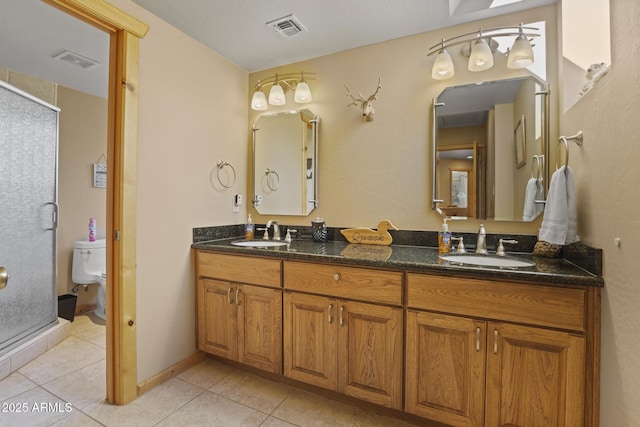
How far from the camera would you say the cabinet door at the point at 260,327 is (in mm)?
1819

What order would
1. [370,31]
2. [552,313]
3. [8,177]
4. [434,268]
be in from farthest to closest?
[8,177] < [370,31] < [434,268] < [552,313]

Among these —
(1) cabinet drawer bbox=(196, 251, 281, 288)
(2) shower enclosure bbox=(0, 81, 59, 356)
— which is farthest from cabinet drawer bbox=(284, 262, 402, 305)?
(2) shower enclosure bbox=(0, 81, 59, 356)

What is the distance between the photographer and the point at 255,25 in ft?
6.40

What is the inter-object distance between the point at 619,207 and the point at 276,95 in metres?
2.17

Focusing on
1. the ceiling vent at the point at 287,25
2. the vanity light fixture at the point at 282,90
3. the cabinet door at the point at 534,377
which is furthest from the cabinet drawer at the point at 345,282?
the ceiling vent at the point at 287,25

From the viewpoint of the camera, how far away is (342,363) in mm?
1630

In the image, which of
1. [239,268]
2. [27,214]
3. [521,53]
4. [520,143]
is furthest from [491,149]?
[27,214]

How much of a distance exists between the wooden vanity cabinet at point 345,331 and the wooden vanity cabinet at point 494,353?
3.7 inches

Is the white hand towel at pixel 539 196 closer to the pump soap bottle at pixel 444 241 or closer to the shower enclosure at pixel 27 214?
the pump soap bottle at pixel 444 241

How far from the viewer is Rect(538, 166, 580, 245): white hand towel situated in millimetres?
1371

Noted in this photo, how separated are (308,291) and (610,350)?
1294 mm

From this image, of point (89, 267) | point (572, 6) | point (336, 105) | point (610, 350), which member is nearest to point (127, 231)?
point (336, 105)

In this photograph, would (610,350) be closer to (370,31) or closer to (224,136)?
(370,31)

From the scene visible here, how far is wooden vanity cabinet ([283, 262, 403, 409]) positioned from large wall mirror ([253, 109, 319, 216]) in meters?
0.80
